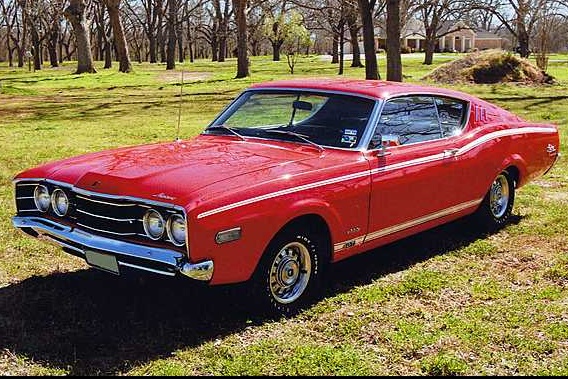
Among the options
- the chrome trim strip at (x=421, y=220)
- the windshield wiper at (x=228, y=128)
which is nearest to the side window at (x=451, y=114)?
the chrome trim strip at (x=421, y=220)

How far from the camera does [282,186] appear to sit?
4.33m

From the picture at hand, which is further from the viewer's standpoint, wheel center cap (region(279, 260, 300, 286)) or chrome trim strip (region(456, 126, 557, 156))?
chrome trim strip (region(456, 126, 557, 156))

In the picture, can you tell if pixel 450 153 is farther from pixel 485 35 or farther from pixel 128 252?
pixel 485 35

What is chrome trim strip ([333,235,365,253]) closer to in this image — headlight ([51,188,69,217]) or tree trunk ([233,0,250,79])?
headlight ([51,188,69,217])

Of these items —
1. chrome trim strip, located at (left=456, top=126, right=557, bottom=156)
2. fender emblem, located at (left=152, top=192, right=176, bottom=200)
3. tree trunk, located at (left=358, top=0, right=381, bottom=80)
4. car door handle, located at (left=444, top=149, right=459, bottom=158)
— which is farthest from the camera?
tree trunk, located at (left=358, top=0, right=381, bottom=80)

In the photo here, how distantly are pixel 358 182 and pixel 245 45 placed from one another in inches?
940

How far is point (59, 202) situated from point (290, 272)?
1584 millimetres

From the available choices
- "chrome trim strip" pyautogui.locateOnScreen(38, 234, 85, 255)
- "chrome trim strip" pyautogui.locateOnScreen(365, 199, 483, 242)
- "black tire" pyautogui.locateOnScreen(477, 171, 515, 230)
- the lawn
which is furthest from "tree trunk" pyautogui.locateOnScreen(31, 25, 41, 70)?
"chrome trim strip" pyautogui.locateOnScreen(38, 234, 85, 255)

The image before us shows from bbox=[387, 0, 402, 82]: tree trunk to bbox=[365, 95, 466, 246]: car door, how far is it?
44.9 ft

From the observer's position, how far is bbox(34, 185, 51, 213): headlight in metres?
4.77

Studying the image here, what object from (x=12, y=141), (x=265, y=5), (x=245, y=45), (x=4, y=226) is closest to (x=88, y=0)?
(x=265, y=5)

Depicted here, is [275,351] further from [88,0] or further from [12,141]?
[88,0]

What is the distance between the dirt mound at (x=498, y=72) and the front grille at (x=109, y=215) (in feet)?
65.5

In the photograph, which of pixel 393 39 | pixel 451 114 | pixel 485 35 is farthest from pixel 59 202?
pixel 485 35
